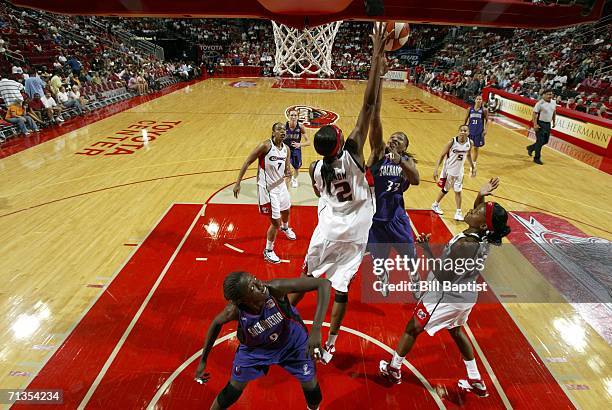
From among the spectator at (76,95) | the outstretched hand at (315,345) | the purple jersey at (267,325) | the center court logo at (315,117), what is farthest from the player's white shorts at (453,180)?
the spectator at (76,95)

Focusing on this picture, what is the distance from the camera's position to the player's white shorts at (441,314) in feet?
10.1

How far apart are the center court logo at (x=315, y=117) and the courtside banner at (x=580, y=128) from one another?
685 centimetres

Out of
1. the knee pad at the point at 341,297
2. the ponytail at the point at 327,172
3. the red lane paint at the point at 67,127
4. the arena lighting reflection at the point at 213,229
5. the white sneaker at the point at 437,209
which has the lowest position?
the red lane paint at the point at 67,127

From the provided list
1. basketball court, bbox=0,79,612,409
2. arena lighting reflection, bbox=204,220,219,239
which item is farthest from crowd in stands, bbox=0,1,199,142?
arena lighting reflection, bbox=204,220,219,239

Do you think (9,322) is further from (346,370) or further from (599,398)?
(599,398)

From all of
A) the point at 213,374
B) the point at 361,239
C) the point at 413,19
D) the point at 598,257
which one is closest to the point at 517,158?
the point at 598,257

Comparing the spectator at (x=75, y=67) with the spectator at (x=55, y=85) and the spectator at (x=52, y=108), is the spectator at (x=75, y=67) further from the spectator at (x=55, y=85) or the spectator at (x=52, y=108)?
the spectator at (x=52, y=108)

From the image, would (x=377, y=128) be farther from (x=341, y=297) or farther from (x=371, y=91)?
(x=341, y=297)

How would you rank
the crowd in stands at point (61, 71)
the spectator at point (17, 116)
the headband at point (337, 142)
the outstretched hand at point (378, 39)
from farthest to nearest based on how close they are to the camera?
the crowd in stands at point (61, 71) → the spectator at point (17, 116) → the headband at point (337, 142) → the outstretched hand at point (378, 39)

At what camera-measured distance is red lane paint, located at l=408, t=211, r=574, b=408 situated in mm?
3340

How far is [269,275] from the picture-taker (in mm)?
4984

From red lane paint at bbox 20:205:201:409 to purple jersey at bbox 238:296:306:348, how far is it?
1480mm

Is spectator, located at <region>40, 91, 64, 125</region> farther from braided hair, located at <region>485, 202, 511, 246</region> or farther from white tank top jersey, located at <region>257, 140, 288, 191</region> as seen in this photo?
braided hair, located at <region>485, 202, 511, 246</region>

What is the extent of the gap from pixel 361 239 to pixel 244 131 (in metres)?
9.94
